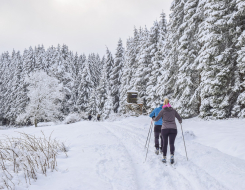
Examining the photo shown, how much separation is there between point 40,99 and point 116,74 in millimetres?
16545

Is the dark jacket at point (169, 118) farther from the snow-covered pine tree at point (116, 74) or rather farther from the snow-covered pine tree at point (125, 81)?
the snow-covered pine tree at point (116, 74)

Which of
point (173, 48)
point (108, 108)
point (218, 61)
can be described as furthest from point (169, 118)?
point (108, 108)

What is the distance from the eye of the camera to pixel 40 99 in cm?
3009

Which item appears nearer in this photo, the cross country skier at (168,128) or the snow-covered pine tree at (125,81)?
the cross country skier at (168,128)

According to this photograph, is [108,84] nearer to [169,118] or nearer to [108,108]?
[108,108]

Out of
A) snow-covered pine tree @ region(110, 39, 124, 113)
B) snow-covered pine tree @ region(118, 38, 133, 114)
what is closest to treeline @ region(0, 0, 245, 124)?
snow-covered pine tree @ region(118, 38, 133, 114)

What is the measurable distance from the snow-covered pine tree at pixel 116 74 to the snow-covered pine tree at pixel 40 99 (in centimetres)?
1136

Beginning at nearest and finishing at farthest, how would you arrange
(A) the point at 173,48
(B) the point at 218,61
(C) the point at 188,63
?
(B) the point at 218,61 → (C) the point at 188,63 → (A) the point at 173,48

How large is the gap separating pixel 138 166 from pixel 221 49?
11.4m

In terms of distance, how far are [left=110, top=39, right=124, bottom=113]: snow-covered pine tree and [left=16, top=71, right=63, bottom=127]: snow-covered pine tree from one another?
1136 cm

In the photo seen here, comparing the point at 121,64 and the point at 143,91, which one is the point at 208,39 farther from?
the point at 121,64

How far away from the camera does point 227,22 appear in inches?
446

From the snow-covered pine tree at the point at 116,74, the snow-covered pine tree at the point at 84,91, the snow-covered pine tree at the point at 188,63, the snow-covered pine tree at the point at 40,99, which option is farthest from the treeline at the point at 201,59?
the snow-covered pine tree at the point at 84,91

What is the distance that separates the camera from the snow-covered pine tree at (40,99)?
29.4 metres
